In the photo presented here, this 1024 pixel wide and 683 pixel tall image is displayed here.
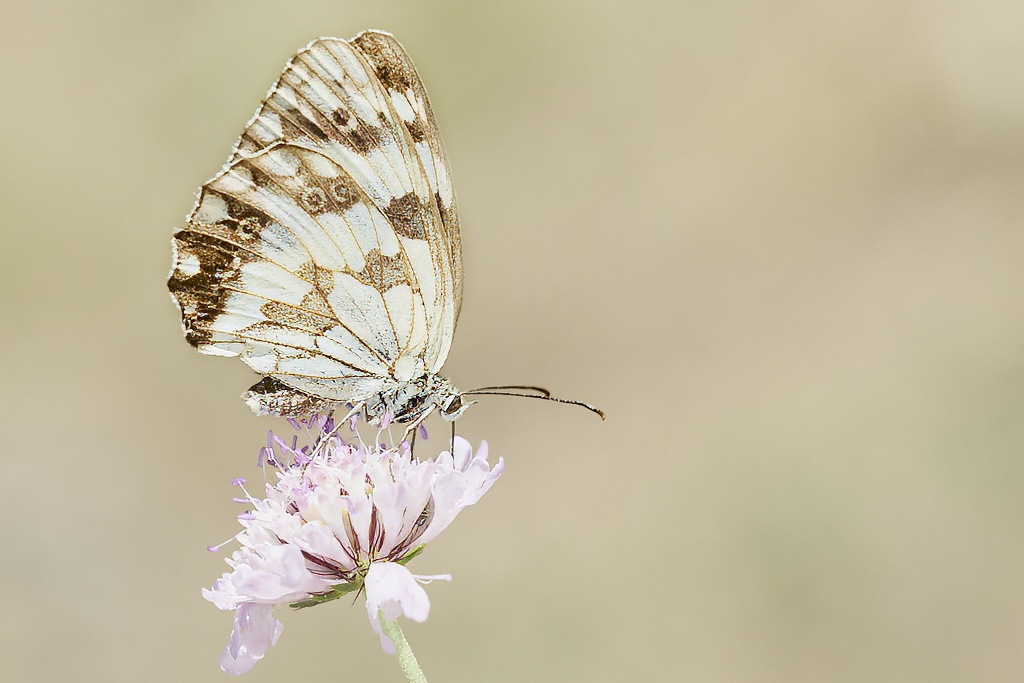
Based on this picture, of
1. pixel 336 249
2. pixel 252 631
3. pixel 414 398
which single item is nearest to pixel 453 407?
pixel 414 398

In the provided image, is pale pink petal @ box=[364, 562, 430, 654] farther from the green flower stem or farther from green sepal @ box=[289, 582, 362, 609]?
green sepal @ box=[289, 582, 362, 609]

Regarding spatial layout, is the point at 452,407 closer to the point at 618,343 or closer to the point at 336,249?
the point at 336,249

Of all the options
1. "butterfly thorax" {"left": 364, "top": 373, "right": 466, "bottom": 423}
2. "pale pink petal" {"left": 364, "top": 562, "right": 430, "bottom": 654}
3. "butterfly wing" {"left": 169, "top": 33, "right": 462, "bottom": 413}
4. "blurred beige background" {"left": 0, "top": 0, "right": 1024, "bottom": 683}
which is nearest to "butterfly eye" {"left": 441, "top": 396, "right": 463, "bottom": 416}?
"butterfly thorax" {"left": 364, "top": 373, "right": 466, "bottom": 423}

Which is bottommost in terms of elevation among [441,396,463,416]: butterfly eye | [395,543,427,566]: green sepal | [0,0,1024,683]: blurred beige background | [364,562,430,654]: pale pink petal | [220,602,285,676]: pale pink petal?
[0,0,1024,683]: blurred beige background

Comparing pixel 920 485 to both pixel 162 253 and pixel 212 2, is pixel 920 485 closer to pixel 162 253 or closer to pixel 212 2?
pixel 162 253

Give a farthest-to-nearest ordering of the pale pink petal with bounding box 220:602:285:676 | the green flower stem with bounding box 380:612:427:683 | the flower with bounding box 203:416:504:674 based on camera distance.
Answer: the pale pink petal with bounding box 220:602:285:676, the flower with bounding box 203:416:504:674, the green flower stem with bounding box 380:612:427:683

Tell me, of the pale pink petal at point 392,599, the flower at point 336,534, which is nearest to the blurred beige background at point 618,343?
the flower at point 336,534

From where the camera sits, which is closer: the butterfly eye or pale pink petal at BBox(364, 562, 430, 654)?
pale pink petal at BBox(364, 562, 430, 654)
